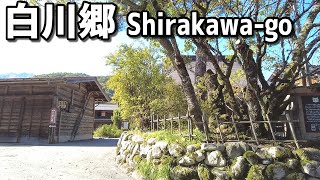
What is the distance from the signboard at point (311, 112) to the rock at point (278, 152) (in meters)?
2.43

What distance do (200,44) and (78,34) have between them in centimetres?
362

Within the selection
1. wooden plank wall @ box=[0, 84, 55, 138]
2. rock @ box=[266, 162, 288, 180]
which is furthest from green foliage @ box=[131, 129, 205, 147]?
wooden plank wall @ box=[0, 84, 55, 138]

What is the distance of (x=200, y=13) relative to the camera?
29.0 ft

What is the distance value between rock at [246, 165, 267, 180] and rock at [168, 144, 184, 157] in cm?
168

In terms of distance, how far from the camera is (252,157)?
630cm

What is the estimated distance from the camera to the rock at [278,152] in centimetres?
631

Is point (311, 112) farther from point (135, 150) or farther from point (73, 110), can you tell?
Result: point (73, 110)

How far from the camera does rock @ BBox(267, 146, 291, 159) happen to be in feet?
20.7

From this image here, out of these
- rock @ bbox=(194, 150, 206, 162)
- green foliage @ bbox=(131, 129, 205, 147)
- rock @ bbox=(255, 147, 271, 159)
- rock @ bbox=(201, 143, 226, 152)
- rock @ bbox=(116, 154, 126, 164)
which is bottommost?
rock @ bbox=(116, 154, 126, 164)

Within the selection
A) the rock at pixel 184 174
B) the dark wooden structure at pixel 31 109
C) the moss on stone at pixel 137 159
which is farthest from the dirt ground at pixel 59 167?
the dark wooden structure at pixel 31 109

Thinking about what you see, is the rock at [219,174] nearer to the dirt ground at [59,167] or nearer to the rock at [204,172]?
the rock at [204,172]

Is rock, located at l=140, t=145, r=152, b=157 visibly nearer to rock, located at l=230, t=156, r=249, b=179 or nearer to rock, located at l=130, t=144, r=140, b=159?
rock, located at l=130, t=144, r=140, b=159

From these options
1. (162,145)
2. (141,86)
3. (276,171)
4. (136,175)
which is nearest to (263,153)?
(276,171)

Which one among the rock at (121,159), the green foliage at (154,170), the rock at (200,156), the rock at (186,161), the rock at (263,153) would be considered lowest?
the rock at (121,159)
